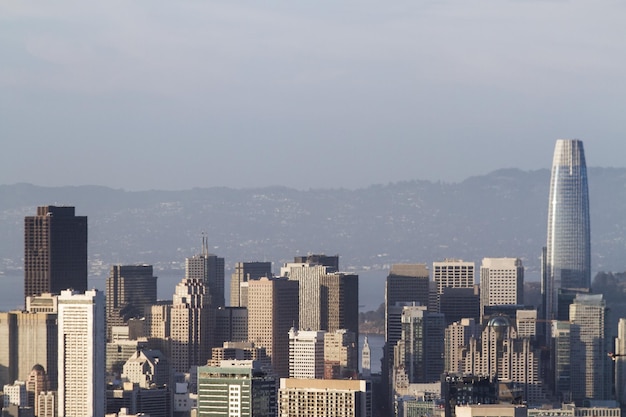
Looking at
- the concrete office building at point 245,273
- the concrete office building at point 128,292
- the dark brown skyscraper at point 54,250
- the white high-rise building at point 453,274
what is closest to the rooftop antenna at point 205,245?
the concrete office building at point 245,273

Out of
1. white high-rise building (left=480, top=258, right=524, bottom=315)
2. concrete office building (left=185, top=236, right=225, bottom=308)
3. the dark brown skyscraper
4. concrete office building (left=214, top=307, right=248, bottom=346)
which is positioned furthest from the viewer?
white high-rise building (left=480, top=258, right=524, bottom=315)

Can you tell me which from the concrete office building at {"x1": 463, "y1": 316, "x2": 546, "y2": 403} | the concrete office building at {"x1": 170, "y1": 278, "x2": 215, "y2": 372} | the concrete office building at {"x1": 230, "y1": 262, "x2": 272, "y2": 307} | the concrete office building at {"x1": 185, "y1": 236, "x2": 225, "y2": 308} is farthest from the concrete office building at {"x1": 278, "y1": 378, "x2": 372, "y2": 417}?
the concrete office building at {"x1": 185, "y1": 236, "x2": 225, "y2": 308}

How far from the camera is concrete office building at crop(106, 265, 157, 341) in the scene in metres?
71.7

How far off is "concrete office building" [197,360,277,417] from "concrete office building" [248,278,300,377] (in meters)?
22.9

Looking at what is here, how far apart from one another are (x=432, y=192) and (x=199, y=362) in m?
16.7

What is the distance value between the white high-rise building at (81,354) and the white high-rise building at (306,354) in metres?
7.30

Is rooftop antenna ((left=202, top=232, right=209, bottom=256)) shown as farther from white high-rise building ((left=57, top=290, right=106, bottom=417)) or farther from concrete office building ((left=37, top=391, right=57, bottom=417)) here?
concrete office building ((left=37, top=391, right=57, bottom=417))

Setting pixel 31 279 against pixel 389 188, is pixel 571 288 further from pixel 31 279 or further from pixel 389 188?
pixel 31 279

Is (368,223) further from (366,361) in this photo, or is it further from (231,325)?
(366,361)

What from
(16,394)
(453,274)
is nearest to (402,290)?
(453,274)

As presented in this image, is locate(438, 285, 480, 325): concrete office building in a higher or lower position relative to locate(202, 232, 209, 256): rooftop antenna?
lower

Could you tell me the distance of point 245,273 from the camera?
79250 mm

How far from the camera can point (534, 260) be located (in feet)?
Result: 277

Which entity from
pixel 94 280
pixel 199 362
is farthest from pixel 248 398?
pixel 94 280
